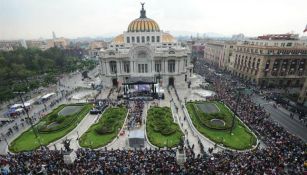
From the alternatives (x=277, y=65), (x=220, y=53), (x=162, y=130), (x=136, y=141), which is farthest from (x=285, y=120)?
(x=220, y=53)

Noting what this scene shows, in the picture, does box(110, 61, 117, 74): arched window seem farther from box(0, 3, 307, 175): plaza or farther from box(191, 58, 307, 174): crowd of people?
box(191, 58, 307, 174): crowd of people

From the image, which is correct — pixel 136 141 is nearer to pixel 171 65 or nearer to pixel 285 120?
pixel 285 120

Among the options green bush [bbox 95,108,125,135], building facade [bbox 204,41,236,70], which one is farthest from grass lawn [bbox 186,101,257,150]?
building facade [bbox 204,41,236,70]

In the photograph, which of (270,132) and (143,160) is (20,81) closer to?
(143,160)

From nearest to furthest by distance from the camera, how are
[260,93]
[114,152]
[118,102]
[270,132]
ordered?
[114,152] → [270,132] → [118,102] → [260,93]

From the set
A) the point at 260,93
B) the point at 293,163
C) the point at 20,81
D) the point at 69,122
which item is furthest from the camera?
the point at 20,81

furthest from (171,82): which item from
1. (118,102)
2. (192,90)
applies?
(118,102)

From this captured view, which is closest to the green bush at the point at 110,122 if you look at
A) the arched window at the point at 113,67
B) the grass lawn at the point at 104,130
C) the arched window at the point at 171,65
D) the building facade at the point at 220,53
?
the grass lawn at the point at 104,130

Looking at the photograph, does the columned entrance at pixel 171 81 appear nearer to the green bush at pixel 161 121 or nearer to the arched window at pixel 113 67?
the arched window at pixel 113 67
